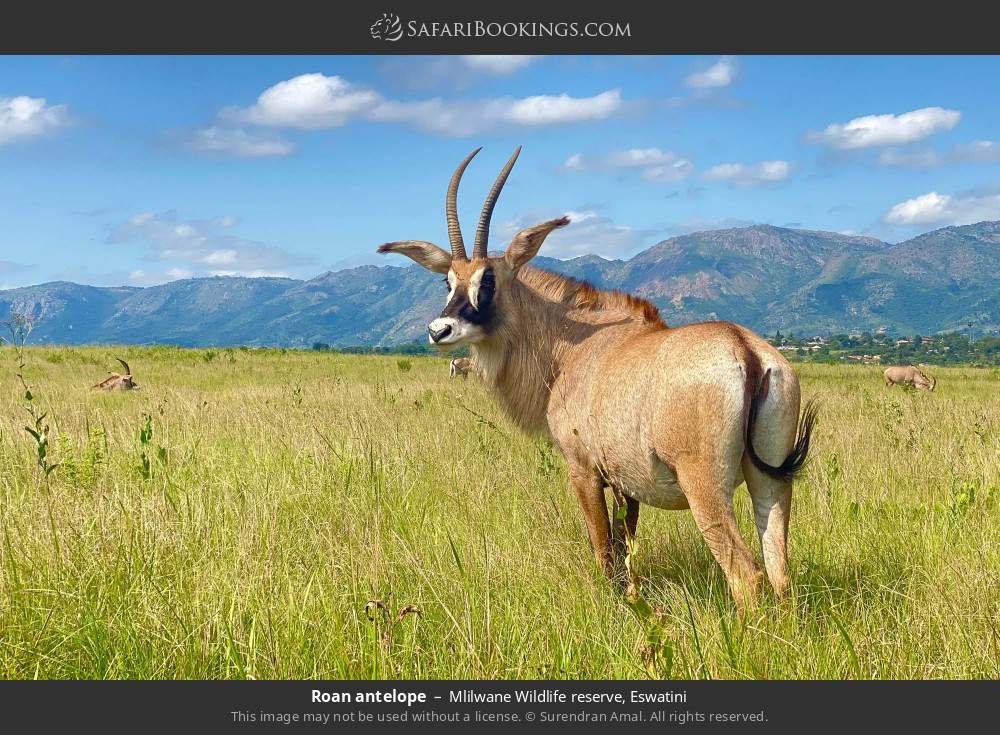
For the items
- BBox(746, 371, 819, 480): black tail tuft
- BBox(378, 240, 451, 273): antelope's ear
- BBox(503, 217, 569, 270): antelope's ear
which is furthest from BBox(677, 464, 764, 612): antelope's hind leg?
BBox(378, 240, 451, 273): antelope's ear

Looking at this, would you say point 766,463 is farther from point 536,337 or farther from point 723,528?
point 536,337

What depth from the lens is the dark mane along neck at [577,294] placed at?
229 inches

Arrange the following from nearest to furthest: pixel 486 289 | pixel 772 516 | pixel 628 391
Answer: pixel 772 516, pixel 628 391, pixel 486 289

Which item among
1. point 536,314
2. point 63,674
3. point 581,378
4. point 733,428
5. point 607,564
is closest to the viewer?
point 63,674

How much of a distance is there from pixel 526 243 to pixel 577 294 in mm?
619

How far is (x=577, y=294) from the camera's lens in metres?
6.20

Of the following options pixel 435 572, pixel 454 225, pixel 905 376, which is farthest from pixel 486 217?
pixel 905 376

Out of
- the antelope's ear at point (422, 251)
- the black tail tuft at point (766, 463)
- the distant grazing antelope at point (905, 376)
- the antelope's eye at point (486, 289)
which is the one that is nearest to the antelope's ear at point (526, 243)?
the antelope's eye at point (486, 289)

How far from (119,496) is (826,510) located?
5.76 meters

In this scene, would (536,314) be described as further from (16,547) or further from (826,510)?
(16,547)

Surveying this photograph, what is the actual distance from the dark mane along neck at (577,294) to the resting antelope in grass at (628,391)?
12mm

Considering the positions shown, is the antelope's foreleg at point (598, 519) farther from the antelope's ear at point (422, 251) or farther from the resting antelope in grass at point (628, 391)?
the antelope's ear at point (422, 251)

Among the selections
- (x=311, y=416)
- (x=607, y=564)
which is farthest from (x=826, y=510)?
(x=311, y=416)

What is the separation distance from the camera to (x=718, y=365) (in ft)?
12.9
